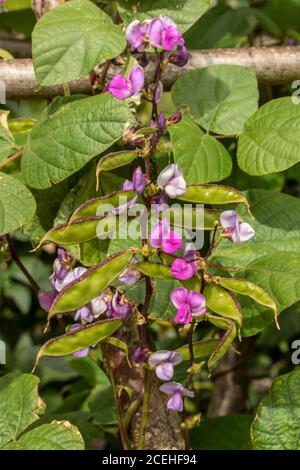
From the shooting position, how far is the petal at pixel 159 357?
1.08 metres

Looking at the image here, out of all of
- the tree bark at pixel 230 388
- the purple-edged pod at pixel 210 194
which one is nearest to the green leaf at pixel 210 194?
the purple-edged pod at pixel 210 194

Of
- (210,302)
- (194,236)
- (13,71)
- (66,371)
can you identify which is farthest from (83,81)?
(66,371)

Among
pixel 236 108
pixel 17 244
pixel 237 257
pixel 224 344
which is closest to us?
pixel 224 344

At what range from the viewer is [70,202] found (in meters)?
1.27

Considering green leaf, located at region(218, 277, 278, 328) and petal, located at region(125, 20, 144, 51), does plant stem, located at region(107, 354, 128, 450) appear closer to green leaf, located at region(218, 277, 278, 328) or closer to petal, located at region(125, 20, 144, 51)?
green leaf, located at region(218, 277, 278, 328)

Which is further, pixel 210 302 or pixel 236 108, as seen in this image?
pixel 236 108

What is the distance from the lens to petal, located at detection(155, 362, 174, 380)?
1084mm

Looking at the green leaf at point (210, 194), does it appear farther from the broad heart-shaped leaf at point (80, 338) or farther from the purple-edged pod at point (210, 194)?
the broad heart-shaped leaf at point (80, 338)

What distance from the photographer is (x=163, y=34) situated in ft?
3.61

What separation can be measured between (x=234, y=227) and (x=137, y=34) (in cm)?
29

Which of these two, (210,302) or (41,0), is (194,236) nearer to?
(210,302)

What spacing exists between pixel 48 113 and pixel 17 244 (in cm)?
91

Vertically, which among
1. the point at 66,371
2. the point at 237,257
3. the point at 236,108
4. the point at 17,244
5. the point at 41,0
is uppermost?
the point at 41,0

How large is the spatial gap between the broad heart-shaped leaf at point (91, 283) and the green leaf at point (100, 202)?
7cm
